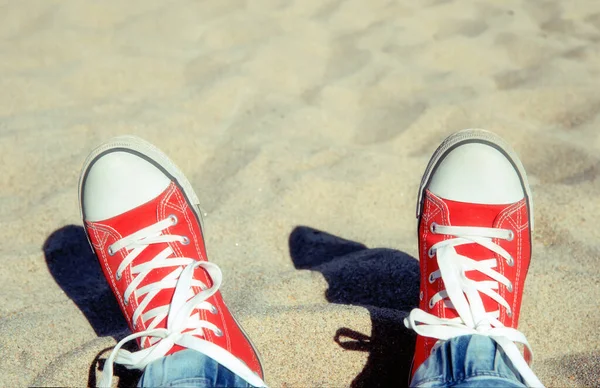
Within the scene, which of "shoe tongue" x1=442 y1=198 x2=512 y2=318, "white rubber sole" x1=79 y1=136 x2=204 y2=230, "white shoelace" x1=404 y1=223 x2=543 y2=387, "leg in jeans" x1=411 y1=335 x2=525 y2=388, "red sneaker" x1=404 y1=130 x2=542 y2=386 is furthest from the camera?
"white rubber sole" x1=79 y1=136 x2=204 y2=230

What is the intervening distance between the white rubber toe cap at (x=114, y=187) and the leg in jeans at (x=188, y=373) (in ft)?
1.76

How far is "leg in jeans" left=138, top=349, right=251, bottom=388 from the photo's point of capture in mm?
1166

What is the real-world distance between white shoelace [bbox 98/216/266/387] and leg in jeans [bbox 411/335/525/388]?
0.35 meters

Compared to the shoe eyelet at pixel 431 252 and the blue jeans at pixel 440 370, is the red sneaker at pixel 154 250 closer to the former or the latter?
the blue jeans at pixel 440 370

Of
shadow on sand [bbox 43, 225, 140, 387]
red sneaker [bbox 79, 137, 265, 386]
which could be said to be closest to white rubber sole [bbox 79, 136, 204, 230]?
red sneaker [bbox 79, 137, 265, 386]

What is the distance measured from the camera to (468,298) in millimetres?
1370

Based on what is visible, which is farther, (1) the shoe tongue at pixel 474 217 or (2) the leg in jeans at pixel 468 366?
(1) the shoe tongue at pixel 474 217

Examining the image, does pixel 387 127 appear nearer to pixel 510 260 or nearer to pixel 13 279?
pixel 510 260

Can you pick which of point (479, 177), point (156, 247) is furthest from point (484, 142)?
point (156, 247)

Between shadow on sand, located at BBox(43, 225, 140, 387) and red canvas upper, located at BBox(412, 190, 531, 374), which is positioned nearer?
red canvas upper, located at BBox(412, 190, 531, 374)

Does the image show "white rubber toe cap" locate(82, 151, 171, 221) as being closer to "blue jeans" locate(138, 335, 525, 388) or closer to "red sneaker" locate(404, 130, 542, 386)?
"blue jeans" locate(138, 335, 525, 388)

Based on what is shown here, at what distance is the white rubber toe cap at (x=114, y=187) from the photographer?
161 cm

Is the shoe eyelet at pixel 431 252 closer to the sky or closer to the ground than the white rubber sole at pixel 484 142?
closer to the ground

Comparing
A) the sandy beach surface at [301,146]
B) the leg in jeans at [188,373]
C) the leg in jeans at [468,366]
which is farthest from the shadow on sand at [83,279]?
the leg in jeans at [468,366]
